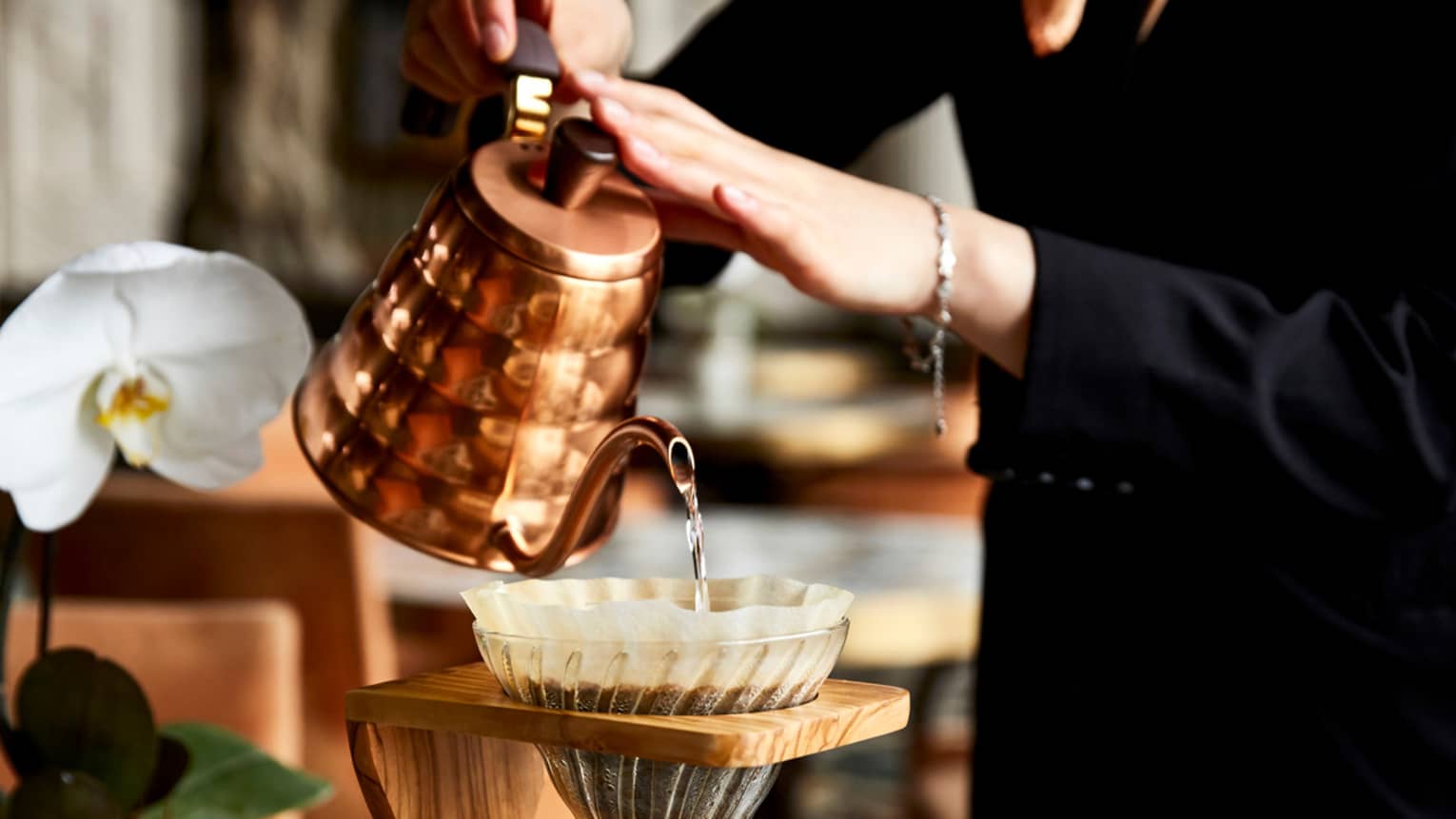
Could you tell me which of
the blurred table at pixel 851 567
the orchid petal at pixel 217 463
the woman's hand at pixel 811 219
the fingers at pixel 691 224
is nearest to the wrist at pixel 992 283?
the woman's hand at pixel 811 219

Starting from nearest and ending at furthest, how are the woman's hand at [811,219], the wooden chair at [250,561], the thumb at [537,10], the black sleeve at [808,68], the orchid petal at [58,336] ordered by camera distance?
1. the orchid petal at [58,336]
2. the woman's hand at [811,219]
3. the thumb at [537,10]
4. the black sleeve at [808,68]
5. the wooden chair at [250,561]

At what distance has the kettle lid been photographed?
1.90ft

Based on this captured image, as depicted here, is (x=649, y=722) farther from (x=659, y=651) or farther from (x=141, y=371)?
(x=141, y=371)

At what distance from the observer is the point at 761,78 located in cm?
100

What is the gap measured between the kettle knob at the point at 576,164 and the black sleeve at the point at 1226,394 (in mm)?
248

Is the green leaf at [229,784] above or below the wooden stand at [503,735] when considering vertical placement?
below

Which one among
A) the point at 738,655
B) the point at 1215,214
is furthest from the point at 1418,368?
the point at 738,655

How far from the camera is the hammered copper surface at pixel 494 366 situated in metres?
0.59

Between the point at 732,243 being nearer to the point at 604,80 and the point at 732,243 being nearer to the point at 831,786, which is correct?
the point at 604,80

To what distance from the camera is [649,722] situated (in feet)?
1.47

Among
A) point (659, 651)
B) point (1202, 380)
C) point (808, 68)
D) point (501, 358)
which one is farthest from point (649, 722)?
point (808, 68)

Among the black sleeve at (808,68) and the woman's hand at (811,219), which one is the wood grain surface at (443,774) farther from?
the black sleeve at (808,68)

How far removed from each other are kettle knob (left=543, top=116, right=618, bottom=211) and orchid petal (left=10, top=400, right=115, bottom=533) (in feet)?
0.67

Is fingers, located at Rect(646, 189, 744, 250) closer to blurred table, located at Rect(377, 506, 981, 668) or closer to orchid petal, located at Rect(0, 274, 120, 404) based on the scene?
orchid petal, located at Rect(0, 274, 120, 404)
